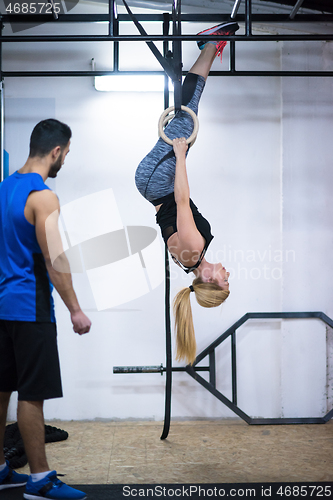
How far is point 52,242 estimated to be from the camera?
1.89 m

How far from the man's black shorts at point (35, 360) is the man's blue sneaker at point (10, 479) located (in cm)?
54

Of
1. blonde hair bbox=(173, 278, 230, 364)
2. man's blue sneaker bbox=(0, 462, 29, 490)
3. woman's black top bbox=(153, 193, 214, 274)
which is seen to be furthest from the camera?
blonde hair bbox=(173, 278, 230, 364)

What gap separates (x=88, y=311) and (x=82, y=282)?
0.80 feet

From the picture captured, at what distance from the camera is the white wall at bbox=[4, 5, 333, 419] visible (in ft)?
11.6

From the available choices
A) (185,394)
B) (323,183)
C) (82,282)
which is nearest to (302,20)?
(323,183)

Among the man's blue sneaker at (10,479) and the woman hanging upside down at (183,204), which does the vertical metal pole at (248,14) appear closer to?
the woman hanging upside down at (183,204)

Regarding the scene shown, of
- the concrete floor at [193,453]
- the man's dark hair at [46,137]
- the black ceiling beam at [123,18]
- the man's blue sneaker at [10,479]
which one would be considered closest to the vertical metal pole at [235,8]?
the black ceiling beam at [123,18]

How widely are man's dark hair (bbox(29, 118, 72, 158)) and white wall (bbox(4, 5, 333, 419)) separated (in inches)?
58.6

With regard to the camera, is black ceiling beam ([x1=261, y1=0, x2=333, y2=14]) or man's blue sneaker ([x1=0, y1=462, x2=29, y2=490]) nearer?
man's blue sneaker ([x1=0, y1=462, x2=29, y2=490])

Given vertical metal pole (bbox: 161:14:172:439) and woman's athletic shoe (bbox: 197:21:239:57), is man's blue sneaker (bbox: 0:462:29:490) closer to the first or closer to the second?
vertical metal pole (bbox: 161:14:172:439)

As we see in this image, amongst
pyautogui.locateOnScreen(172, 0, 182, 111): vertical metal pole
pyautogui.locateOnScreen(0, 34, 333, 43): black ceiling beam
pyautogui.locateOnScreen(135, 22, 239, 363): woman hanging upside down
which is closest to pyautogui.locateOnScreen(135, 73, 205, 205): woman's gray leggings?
pyautogui.locateOnScreen(135, 22, 239, 363): woman hanging upside down

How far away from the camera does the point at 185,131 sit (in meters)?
2.33

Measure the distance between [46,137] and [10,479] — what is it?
173 centimetres

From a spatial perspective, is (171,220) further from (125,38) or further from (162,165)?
(125,38)
